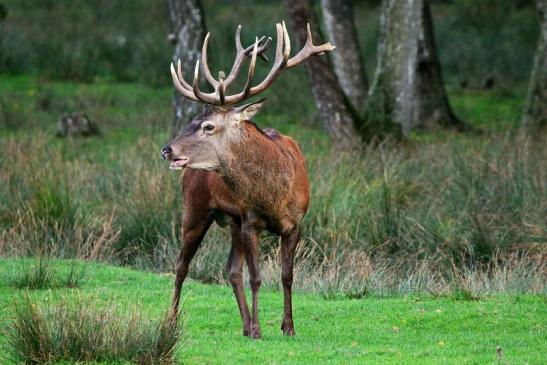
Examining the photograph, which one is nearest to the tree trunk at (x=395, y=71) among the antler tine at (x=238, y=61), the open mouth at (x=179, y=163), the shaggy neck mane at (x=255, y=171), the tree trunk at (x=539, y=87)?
the tree trunk at (x=539, y=87)

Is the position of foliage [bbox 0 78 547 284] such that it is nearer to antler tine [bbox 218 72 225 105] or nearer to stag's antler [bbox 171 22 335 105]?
stag's antler [bbox 171 22 335 105]

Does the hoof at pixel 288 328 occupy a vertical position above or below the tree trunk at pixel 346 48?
below

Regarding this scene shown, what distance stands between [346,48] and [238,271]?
14230 mm

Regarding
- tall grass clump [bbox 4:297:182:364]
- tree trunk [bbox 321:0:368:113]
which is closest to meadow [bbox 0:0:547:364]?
tall grass clump [bbox 4:297:182:364]

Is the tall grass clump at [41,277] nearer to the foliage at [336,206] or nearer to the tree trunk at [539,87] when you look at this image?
the foliage at [336,206]

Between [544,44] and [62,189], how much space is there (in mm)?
9520

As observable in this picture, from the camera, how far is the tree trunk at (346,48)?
24.7 m

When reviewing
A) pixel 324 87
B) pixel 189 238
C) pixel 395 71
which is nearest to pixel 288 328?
pixel 189 238

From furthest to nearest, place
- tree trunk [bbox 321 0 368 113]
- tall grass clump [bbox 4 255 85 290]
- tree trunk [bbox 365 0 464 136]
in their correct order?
1. tree trunk [bbox 321 0 368 113]
2. tree trunk [bbox 365 0 464 136]
3. tall grass clump [bbox 4 255 85 290]

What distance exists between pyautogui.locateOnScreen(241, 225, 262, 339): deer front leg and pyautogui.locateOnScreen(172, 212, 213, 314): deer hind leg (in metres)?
0.65

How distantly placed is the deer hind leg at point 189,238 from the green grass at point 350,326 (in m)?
0.29

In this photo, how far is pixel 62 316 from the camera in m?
9.38

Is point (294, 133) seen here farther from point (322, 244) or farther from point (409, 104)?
point (322, 244)

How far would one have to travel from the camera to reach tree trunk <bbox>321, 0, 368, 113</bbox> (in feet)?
81.1
